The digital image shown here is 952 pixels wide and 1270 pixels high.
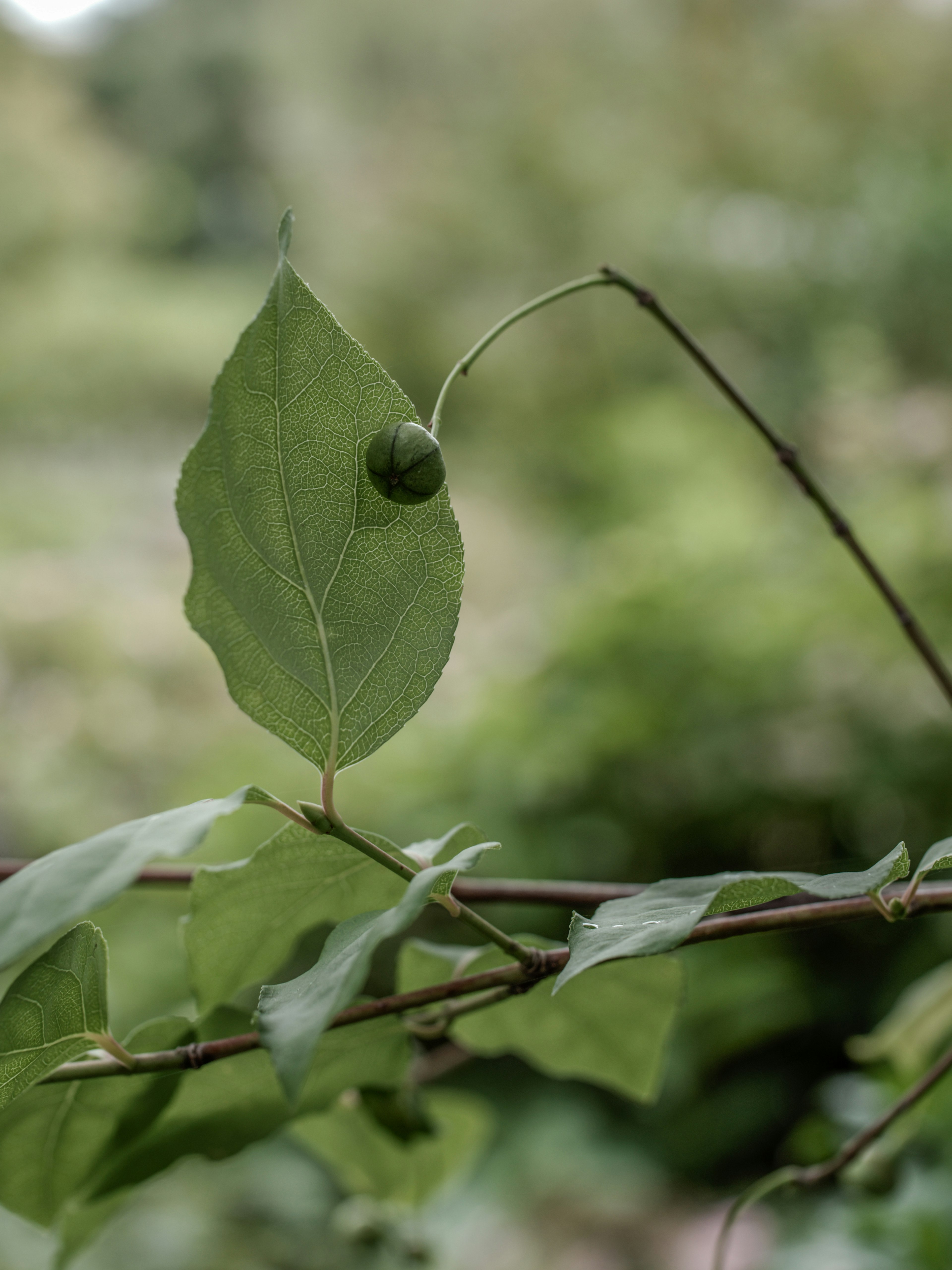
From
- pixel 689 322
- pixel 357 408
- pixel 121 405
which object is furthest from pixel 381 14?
pixel 357 408

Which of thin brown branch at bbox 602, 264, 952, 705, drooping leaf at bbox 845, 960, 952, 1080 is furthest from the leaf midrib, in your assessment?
drooping leaf at bbox 845, 960, 952, 1080

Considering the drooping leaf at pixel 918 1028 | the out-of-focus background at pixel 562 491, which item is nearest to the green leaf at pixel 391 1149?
the out-of-focus background at pixel 562 491

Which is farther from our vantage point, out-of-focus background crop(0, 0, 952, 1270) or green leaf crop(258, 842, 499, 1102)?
out-of-focus background crop(0, 0, 952, 1270)

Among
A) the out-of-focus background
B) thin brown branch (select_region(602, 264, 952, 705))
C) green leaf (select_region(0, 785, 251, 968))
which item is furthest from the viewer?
the out-of-focus background

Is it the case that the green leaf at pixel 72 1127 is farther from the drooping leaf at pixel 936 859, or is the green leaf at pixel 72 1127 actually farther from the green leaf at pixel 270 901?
the drooping leaf at pixel 936 859

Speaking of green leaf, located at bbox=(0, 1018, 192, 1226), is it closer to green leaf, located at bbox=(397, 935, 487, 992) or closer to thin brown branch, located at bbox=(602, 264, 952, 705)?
green leaf, located at bbox=(397, 935, 487, 992)

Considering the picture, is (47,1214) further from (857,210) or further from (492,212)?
(492,212)

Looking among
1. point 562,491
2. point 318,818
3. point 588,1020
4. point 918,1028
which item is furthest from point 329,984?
point 562,491
